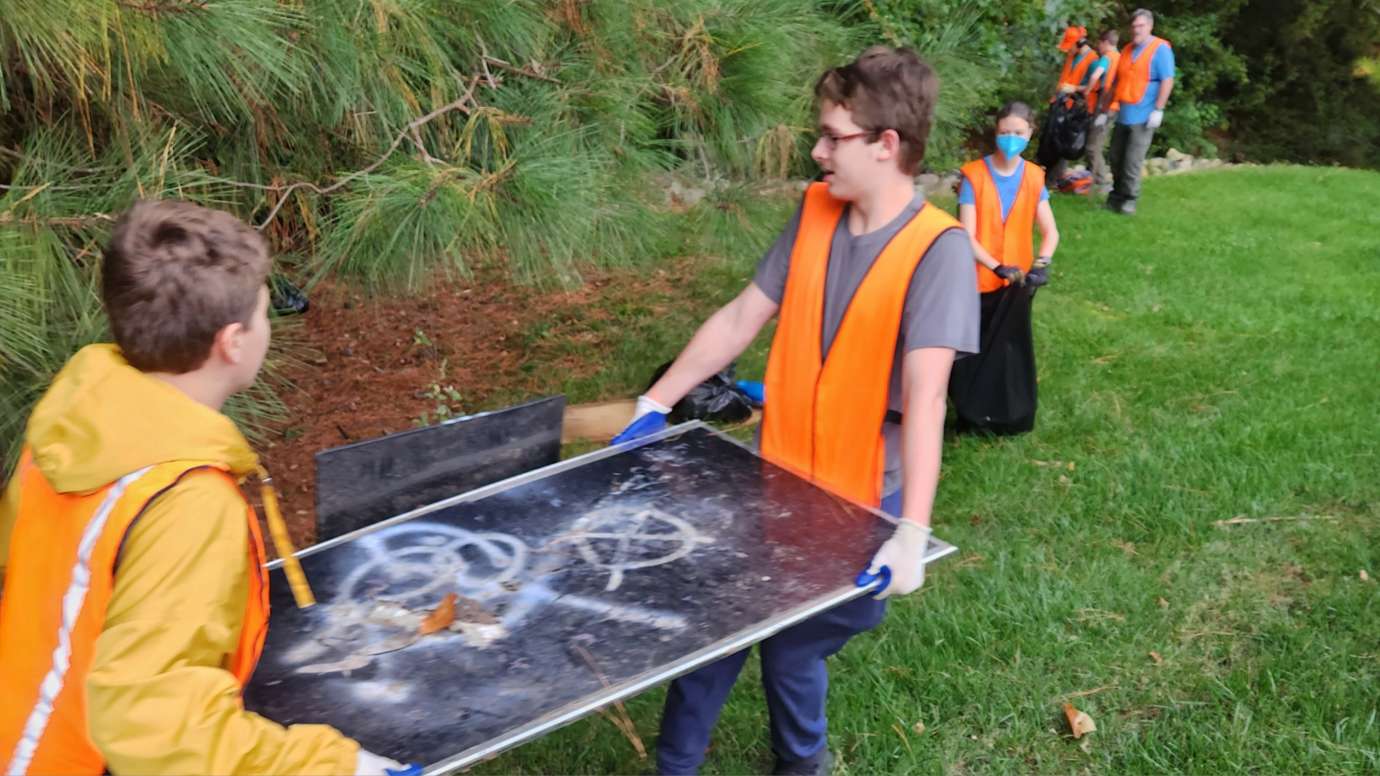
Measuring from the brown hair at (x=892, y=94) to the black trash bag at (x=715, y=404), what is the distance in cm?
196

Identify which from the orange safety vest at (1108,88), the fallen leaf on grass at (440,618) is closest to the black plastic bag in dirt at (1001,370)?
the fallen leaf on grass at (440,618)

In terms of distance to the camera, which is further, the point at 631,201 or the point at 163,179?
the point at 631,201

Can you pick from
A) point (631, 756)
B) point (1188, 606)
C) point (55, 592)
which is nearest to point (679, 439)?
point (631, 756)

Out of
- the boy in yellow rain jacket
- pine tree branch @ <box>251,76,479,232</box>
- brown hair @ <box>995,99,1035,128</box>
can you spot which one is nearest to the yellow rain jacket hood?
the boy in yellow rain jacket

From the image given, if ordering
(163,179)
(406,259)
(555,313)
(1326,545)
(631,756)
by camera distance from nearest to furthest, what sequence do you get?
1. (163,179)
2. (406,259)
3. (631,756)
4. (1326,545)
5. (555,313)

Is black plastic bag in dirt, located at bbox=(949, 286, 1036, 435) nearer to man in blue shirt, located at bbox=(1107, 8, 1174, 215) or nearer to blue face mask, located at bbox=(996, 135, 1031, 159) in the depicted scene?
blue face mask, located at bbox=(996, 135, 1031, 159)

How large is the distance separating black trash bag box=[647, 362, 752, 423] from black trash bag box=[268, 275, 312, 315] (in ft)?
5.03

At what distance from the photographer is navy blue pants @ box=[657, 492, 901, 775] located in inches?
74.0

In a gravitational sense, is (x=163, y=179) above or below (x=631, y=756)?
above

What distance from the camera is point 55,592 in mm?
1120

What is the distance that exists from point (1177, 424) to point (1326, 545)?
88cm

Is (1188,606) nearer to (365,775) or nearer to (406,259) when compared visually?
(406,259)

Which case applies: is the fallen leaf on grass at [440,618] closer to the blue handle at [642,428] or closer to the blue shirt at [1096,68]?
the blue handle at [642,428]

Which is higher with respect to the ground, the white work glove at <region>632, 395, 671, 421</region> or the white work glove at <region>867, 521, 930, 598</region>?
the white work glove at <region>632, 395, 671, 421</region>
